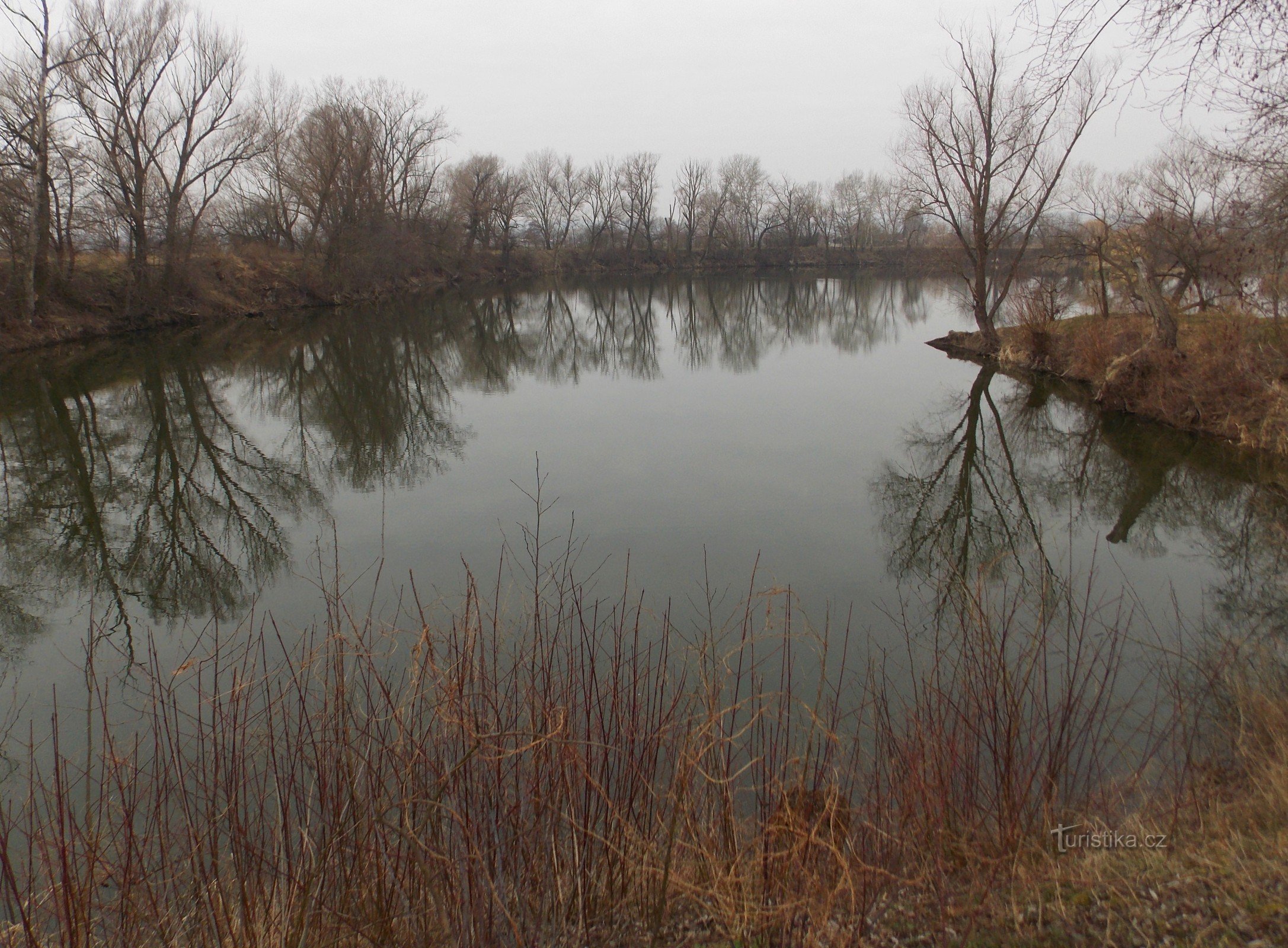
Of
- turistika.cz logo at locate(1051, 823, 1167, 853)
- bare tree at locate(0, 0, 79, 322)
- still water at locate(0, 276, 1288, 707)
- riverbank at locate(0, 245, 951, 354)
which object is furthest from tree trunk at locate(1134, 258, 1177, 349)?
bare tree at locate(0, 0, 79, 322)

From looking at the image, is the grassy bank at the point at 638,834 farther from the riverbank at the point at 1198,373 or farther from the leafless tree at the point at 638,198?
the leafless tree at the point at 638,198

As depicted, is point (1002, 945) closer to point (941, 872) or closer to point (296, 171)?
point (941, 872)

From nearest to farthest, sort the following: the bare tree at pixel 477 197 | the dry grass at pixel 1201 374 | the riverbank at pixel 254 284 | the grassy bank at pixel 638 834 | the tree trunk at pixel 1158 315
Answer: the grassy bank at pixel 638 834
the dry grass at pixel 1201 374
the tree trunk at pixel 1158 315
the riverbank at pixel 254 284
the bare tree at pixel 477 197

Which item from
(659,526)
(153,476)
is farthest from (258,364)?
(659,526)

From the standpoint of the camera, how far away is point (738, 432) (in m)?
12.5

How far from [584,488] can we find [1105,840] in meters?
7.17

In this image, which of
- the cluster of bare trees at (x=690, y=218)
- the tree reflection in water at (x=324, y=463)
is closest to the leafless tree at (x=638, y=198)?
the cluster of bare trees at (x=690, y=218)

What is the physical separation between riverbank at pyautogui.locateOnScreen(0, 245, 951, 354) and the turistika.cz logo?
2041cm

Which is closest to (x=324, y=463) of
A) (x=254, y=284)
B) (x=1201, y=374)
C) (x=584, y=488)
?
(x=584, y=488)

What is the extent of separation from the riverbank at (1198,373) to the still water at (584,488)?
37 cm

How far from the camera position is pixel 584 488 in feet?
31.4

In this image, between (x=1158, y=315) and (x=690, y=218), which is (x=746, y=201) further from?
(x=1158, y=315)

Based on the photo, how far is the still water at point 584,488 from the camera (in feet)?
21.5

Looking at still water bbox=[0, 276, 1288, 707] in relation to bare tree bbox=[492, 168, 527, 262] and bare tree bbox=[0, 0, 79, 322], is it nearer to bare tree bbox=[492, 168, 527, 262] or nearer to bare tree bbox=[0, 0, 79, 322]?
bare tree bbox=[0, 0, 79, 322]
